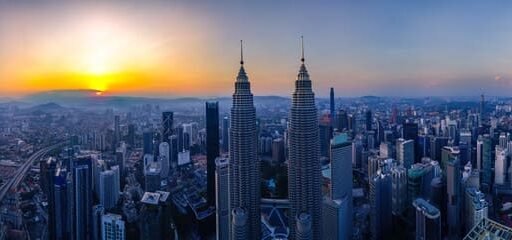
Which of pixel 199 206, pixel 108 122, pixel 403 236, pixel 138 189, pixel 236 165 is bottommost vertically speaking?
pixel 403 236

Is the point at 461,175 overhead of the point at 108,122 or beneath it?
beneath

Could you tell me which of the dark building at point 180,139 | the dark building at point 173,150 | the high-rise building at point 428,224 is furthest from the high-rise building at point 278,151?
the high-rise building at point 428,224

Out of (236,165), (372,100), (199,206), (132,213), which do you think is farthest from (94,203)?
(372,100)

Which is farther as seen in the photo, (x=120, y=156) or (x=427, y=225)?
(x=120, y=156)

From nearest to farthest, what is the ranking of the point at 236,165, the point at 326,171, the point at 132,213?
the point at 132,213
the point at 236,165
the point at 326,171

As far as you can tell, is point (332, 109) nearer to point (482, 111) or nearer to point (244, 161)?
point (244, 161)

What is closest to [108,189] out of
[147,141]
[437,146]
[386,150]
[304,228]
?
[147,141]

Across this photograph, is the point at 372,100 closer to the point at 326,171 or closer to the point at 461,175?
the point at 326,171

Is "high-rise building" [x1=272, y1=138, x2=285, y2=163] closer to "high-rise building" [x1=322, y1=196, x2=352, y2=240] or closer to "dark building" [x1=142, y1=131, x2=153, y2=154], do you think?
"high-rise building" [x1=322, y1=196, x2=352, y2=240]
